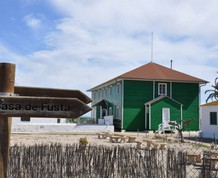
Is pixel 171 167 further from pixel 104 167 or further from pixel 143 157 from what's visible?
pixel 104 167

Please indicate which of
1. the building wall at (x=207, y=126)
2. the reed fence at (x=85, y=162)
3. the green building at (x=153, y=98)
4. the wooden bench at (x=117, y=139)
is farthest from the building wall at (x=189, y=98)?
the reed fence at (x=85, y=162)

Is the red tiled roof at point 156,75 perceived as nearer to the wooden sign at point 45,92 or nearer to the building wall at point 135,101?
the building wall at point 135,101

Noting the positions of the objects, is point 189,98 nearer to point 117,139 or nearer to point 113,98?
point 113,98

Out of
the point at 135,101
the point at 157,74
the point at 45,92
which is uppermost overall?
the point at 157,74

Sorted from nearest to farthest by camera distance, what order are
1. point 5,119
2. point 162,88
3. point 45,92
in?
point 5,119, point 45,92, point 162,88

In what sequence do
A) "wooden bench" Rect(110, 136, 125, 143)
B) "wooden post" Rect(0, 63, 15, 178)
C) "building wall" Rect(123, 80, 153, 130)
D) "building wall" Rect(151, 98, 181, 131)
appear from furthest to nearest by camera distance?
1. "building wall" Rect(123, 80, 153, 130)
2. "building wall" Rect(151, 98, 181, 131)
3. "wooden bench" Rect(110, 136, 125, 143)
4. "wooden post" Rect(0, 63, 15, 178)

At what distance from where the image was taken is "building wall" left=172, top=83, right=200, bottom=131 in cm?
3653

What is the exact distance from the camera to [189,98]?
122ft

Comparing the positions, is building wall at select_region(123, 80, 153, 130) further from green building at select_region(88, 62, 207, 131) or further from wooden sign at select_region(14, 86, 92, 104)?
wooden sign at select_region(14, 86, 92, 104)

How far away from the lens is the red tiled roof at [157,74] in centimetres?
3588

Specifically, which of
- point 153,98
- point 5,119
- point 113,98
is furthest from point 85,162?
point 113,98

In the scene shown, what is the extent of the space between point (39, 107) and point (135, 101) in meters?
32.4

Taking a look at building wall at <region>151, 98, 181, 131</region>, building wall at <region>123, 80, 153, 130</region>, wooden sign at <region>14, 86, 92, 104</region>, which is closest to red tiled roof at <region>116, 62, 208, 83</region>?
building wall at <region>123, 80, 153, 130</region>

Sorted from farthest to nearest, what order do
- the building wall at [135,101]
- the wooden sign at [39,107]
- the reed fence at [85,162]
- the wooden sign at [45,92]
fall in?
the building wall at [135,101] → the reed fence at [85,162] → the wooden sign at [45,92] → the wooden sign at [39,107]
